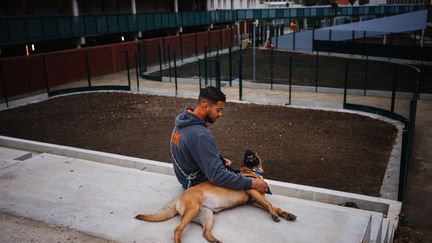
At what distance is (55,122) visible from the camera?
553 inches

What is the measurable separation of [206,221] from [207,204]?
0.24 m

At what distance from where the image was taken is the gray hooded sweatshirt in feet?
15.1

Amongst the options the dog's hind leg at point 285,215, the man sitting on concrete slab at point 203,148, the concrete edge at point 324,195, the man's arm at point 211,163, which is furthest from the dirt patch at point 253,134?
the man's arm at point 211,163

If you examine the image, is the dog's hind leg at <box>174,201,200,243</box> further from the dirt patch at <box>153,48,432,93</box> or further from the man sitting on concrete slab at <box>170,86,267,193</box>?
the dirt patch at <box>153,48,432,93</box>

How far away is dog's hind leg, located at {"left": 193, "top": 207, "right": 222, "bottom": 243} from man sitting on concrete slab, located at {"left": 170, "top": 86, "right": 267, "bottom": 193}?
0.34 meters

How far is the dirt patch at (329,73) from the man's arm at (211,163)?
41.7 feet

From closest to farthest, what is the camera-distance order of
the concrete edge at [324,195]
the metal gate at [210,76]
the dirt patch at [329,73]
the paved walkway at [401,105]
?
the concrete edge at [324,195] < the paved walkway at [401,105] < the metal gate at [210,76] < the dirt patch at [329,73]

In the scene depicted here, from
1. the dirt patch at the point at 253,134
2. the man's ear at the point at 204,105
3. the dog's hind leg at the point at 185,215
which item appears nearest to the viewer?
the dog's hind leg at the point at 185,215

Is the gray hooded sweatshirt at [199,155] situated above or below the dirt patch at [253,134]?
above

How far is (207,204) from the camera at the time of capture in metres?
4.77

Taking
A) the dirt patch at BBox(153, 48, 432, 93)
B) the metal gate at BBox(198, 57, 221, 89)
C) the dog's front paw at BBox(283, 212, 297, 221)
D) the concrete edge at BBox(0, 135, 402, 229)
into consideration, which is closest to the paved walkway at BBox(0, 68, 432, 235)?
the concrete edge at BBox(0, 135, 402, 229)

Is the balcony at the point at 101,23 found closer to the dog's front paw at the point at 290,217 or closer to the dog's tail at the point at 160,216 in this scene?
the dog's tail at the point at 160,216

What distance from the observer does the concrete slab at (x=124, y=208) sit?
15.3ft

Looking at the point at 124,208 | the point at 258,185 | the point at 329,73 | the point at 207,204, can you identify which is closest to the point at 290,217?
the point at 258,185
